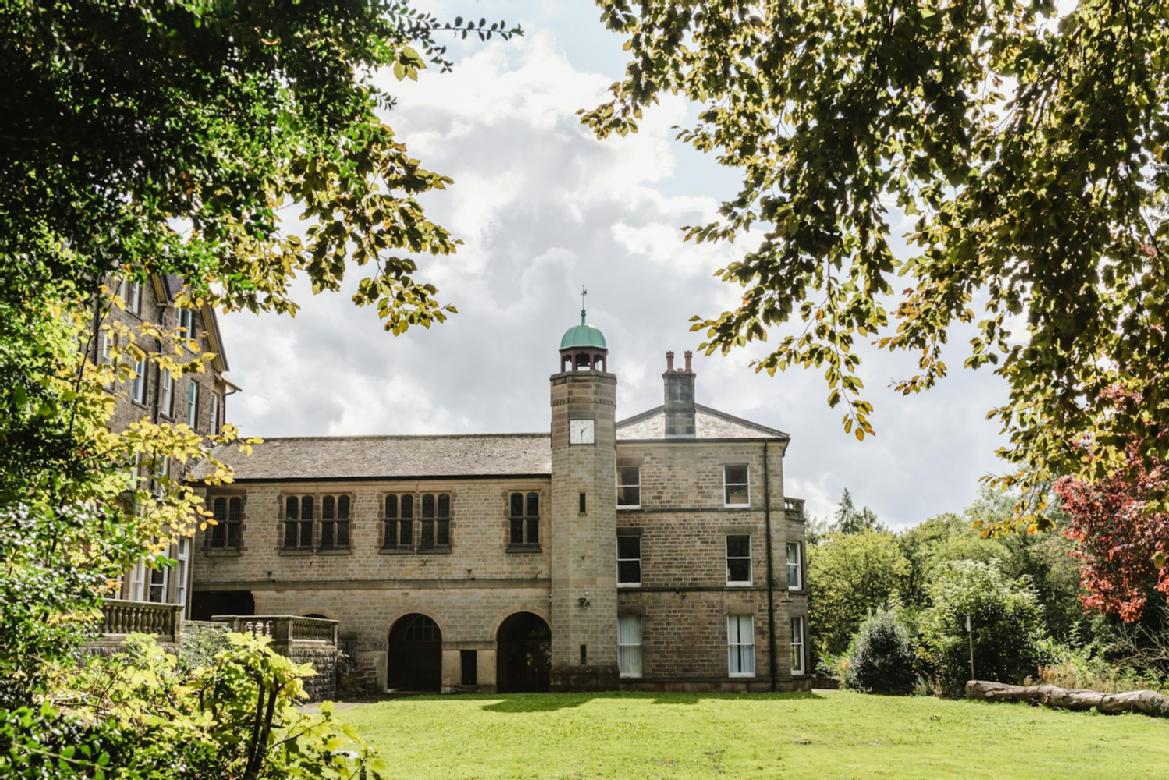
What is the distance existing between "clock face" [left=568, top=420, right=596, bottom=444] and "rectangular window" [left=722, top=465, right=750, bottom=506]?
4.87 meters

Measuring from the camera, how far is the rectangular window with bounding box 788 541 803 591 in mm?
35656

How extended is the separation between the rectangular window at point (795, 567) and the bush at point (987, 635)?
4869 millimetres

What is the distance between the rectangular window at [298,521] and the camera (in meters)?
34.0

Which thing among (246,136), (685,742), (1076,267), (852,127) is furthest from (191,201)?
(685,742)

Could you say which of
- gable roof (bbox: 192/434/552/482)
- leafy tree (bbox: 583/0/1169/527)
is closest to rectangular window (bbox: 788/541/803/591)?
gable roof (bbox: 192/434/552/482)

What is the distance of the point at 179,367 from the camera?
9.19 m

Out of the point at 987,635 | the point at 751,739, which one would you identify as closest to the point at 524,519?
the point at 987,635

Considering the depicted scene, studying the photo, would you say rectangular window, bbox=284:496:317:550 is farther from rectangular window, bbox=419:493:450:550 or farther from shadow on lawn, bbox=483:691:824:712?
A: shadow on lawn, bbox=483:691:824:712

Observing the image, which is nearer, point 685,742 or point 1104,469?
point 1104,469

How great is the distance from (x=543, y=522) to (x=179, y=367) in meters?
25.0

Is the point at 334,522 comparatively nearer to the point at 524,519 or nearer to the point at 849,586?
the point at 524,519

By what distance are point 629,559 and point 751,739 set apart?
16155mm

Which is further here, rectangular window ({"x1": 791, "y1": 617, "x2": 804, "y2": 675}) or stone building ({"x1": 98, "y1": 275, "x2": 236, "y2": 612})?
rectangular window ({"x1": 791, "y1": 617, "x2": 804, "y2": 675})

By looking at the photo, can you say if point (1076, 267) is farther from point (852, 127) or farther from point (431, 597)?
point (431, 597)
